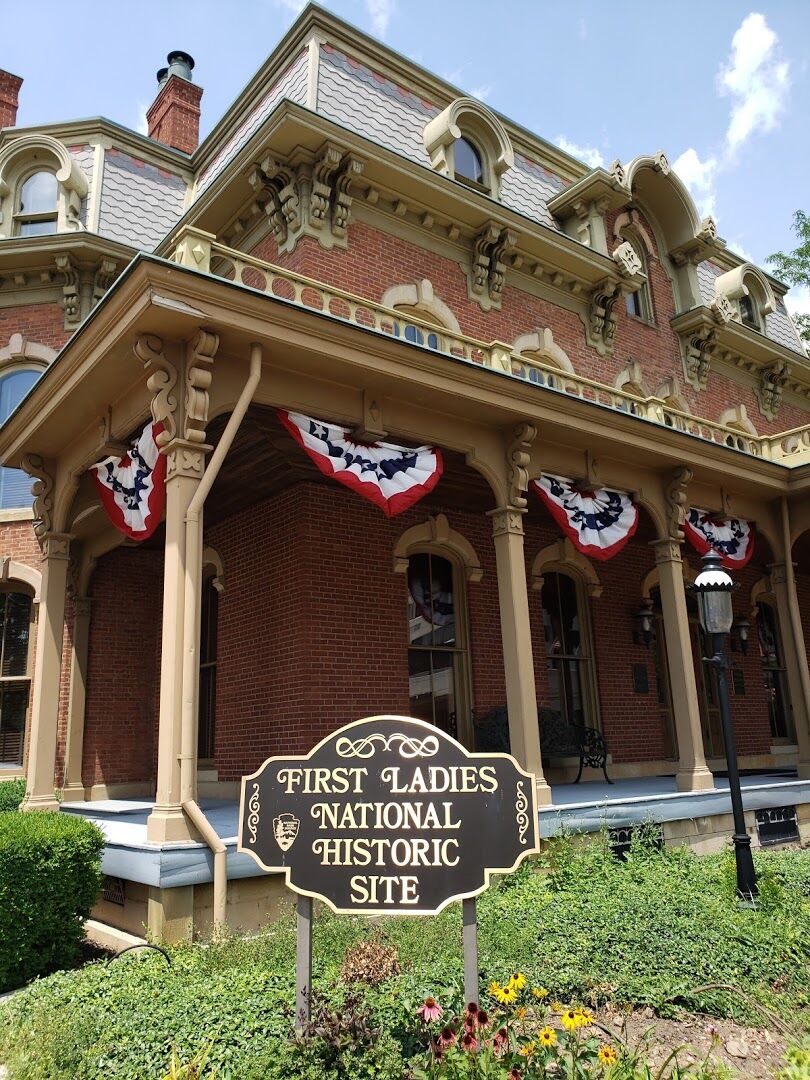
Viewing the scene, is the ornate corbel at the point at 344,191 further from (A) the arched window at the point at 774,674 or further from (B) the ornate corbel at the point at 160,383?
(A) the arched window at the point at 774,674

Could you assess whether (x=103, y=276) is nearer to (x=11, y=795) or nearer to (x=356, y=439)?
(x=356, y=439)

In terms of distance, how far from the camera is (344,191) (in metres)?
11.3

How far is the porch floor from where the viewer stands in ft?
19.8

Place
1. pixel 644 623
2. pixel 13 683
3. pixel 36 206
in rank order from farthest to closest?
1. pixel 36 206
2. pixel 644 623
3. pixel 13 683

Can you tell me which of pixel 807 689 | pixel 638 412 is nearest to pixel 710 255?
pixel 638 412

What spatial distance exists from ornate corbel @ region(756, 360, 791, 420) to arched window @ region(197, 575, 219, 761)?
43.2ft

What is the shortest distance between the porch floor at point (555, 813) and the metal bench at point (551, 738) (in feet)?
1.42

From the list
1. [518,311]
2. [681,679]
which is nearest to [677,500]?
[681,679]

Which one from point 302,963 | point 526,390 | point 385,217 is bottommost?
point 302,963

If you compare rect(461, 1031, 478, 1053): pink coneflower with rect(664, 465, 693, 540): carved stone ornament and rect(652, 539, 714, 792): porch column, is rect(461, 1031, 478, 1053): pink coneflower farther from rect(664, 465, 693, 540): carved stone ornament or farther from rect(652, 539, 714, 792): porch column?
rect(664, 465, 693, 540): carved stone ornament

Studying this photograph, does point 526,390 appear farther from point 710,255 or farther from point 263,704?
point 710,255

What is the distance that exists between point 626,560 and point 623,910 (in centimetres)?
854

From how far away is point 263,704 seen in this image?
10453mm

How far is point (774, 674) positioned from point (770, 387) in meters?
6.47
